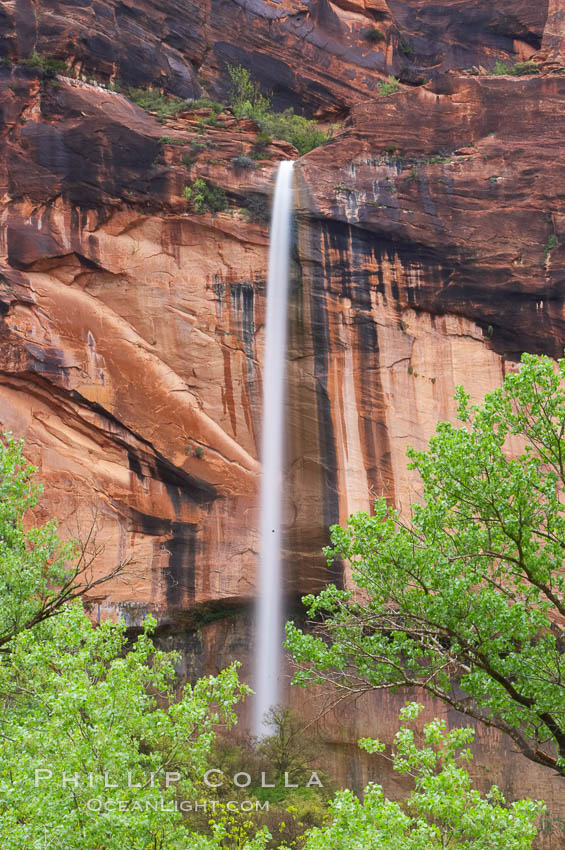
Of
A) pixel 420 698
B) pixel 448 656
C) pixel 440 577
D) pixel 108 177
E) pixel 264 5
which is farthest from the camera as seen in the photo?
pixel 264 5

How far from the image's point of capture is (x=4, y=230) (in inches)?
974

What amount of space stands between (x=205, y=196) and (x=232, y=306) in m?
3.95

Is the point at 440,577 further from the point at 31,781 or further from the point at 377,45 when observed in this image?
the point at 377,45

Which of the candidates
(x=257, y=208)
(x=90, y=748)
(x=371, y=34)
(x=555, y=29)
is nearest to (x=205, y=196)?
(x=257, y=208)

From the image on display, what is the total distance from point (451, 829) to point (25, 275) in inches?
825

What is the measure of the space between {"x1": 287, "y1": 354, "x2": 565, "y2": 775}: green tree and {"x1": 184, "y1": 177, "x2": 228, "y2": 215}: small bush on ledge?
51.8 feet

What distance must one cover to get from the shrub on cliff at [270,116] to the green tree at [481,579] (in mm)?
21080

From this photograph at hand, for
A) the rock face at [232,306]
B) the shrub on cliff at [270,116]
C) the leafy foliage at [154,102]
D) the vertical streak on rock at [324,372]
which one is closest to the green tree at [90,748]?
the rock face at [232,306]

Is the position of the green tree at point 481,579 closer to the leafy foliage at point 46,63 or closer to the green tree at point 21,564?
the green tree at point 21,564

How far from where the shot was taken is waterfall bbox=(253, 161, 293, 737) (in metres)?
24.4

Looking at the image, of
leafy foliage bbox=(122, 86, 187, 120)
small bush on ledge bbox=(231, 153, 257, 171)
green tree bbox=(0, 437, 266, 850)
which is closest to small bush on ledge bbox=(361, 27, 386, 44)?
leafy foliage bbox=(122, 86, 187, 120)

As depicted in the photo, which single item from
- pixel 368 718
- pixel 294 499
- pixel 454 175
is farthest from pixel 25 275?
pixel 368 718

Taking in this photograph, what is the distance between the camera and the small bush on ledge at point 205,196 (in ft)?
85.7

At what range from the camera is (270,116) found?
32625 mm
